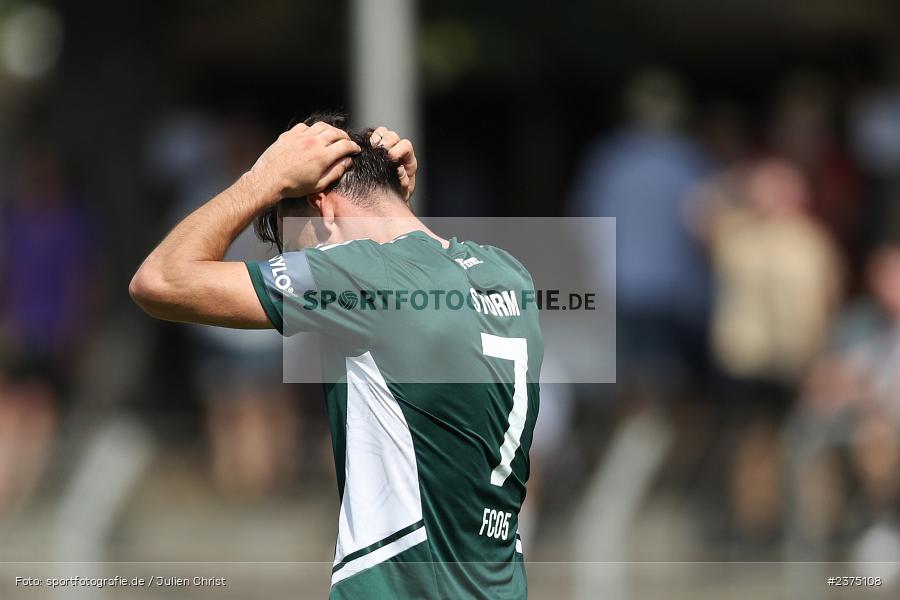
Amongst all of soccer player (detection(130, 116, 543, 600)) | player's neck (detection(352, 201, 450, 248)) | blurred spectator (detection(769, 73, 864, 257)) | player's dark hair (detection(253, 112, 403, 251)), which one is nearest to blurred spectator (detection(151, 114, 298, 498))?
player's dark hair (detection(253, 112, 403, 251))

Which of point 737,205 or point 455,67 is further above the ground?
point 455,67

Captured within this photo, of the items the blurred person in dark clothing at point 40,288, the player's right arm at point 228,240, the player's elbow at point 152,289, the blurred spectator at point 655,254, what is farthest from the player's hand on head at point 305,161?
the blurred person in dark clothing at point 40,288

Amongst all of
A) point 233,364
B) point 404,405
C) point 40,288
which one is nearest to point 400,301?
point 404,405

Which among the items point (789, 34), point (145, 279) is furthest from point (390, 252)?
point (789, 34)

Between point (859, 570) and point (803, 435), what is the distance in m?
0.74

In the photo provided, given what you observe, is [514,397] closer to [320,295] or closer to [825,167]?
[320,295]

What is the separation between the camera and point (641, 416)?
7598 mm

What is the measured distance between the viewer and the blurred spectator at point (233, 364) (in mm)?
7898

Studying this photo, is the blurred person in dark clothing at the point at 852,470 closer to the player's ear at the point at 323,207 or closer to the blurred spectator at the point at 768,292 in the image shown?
the blurred spectator at the point at 768,292

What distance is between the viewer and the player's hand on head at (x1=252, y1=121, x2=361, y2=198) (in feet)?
10.8

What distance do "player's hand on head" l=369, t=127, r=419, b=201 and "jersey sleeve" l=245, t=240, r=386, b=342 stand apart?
16.1 inches

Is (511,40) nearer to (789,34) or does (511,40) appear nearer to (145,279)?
(789,34)

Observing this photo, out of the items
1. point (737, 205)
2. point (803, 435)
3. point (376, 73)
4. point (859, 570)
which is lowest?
point (859, 570)

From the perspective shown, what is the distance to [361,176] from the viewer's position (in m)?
3.42
